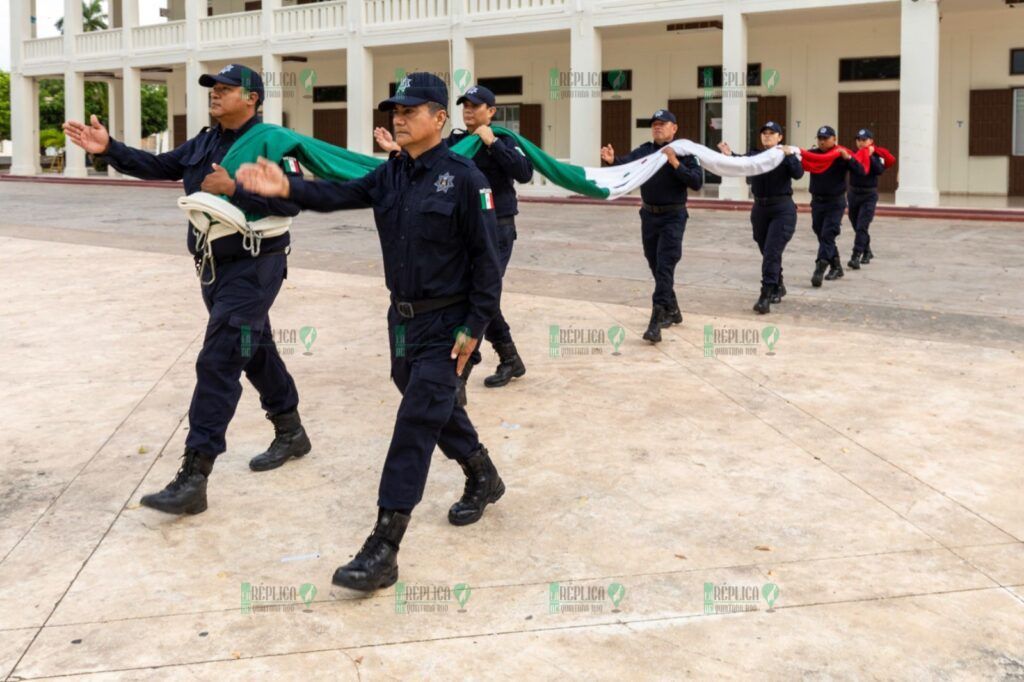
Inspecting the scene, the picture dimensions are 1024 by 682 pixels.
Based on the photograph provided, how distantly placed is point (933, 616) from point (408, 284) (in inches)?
89.9

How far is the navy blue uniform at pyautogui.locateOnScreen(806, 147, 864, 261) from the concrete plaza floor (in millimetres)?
2224

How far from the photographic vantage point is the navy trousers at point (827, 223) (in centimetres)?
1173

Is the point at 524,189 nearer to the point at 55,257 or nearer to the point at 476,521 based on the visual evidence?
the point at 55,257

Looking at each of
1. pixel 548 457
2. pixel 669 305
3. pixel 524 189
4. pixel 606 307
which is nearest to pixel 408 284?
pixel 548 457

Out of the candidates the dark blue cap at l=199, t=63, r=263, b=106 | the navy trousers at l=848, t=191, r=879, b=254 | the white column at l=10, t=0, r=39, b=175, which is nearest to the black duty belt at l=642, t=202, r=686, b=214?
the dark blue cap at l=199, t=63, r=263, b=106

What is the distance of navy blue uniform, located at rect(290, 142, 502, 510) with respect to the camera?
13.3ft

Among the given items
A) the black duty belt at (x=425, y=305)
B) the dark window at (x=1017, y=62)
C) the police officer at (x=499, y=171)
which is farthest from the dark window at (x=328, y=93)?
the black duty belt at (x=425, y=305)

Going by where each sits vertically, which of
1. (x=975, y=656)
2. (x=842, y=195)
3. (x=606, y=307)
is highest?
(x=842, y=195)

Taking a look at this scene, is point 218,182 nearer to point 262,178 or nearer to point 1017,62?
point 262,178

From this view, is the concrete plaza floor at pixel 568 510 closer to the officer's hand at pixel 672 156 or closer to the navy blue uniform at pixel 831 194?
the officer's hand at pixel 672 156

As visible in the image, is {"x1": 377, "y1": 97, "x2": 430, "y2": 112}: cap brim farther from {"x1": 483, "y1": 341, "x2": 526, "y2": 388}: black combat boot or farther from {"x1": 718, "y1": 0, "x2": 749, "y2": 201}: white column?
{"x1": 718, "y1": 0, "x2": 749, "y2": 201}: white column

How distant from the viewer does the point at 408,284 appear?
414cm

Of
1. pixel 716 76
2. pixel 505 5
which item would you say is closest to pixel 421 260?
pixel 505 5

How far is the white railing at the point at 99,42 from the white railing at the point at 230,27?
370cm
